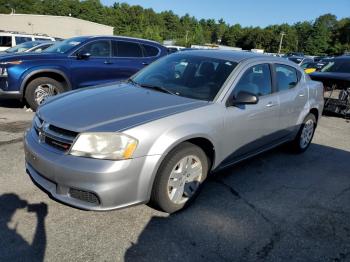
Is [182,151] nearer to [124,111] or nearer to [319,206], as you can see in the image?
[124,111]

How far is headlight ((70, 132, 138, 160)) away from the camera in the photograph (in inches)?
116

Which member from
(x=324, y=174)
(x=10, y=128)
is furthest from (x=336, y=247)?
(x=10, y=128)

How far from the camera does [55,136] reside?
3.15 m

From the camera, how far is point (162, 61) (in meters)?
4.91

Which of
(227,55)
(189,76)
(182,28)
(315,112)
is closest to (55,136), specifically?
(189,76)

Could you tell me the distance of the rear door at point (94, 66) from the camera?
303 inches

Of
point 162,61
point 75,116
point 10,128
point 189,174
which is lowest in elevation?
point 10,128

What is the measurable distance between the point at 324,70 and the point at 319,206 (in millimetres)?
7430

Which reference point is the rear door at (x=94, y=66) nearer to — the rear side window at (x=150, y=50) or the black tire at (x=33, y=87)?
the black tire at (x=33, y=87)

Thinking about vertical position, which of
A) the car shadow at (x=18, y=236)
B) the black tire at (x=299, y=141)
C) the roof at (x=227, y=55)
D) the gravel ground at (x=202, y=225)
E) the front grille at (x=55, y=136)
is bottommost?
the car shadow at (x=18, y=236)

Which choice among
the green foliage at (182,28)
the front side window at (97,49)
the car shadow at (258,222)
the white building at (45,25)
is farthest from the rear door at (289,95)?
the green foliage at (182,28)

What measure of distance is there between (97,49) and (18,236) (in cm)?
583

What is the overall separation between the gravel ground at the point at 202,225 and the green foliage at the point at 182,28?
88.1m

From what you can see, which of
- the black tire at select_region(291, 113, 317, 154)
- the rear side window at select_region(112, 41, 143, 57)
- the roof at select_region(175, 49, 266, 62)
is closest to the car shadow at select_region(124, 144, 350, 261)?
the black tire at select_region(291, 113, 317, 154)
